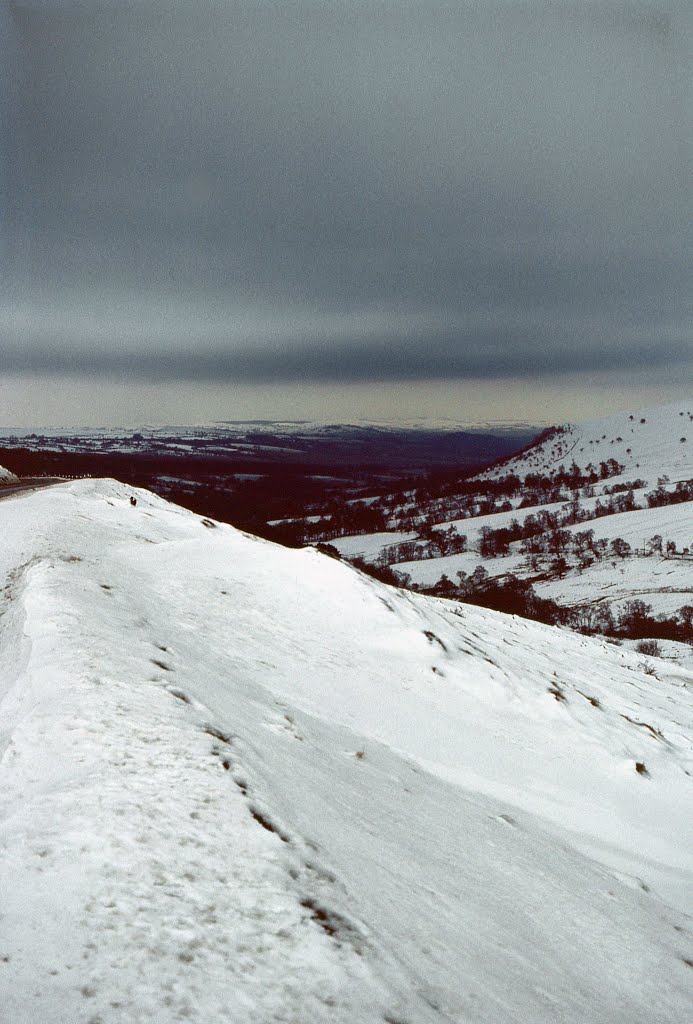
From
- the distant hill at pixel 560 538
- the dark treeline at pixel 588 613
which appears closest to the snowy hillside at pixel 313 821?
the distant hill at pixel 560 538

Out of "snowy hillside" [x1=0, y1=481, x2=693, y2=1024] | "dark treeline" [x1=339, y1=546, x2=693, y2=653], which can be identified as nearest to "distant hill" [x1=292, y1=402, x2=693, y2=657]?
"dark treeline" [x1=339, y1=546, x2=693, y2=653]

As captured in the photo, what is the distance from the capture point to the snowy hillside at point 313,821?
2.98 metres

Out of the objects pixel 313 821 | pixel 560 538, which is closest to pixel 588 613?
pixel 560 538

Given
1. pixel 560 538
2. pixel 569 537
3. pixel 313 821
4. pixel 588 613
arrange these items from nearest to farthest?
pixel 313 821 < pixel 588 613 < pixel 569 537 < pixel 560 538

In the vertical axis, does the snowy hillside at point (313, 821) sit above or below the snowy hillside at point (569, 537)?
above

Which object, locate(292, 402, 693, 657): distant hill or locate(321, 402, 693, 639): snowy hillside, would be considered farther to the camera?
locate(321, 402, 693, 639): snowy hillside

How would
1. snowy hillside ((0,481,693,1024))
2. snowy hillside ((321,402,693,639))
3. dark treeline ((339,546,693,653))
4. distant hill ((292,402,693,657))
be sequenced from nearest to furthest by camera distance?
snowy hillside ((0,481,693,1024)) < dark treeline ((339,546,693,653)) < distant hill ((292,402,693,657)) < snowy hillside ((321,402,693,639))

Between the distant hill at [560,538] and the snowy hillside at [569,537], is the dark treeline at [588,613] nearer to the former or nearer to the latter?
the distant hill at [560,538]

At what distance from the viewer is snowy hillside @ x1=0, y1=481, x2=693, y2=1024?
2977 millimetres

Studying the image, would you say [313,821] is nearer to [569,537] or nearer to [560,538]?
[560,538]

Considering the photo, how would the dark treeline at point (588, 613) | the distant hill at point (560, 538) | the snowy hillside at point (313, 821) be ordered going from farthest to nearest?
the distant hill at point (560, 538) < the dark treeline at point (588, 613) < the snowy hillside at point (313, 821)

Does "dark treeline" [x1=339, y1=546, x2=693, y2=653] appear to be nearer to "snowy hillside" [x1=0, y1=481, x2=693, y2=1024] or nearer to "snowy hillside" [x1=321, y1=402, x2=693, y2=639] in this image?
"snowy hillside" [x1=321, y1=402, x2=693, y2=639]

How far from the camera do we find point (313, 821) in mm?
4750

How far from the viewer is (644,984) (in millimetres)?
4273
